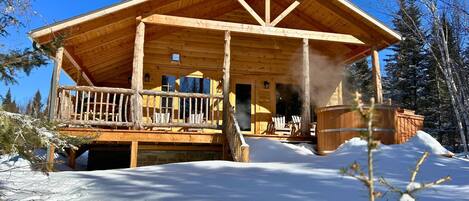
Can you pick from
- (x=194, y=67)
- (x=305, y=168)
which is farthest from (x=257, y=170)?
(x=194, y=67)

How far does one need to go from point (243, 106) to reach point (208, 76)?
5.01ft

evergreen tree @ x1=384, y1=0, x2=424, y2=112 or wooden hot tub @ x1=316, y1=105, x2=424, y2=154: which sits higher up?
evergreen tree @ x1=384, y1=0, x2=424, y2=112

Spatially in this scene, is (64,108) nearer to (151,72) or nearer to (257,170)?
(151,72)

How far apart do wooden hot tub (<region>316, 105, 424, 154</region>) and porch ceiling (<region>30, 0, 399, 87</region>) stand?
3067 mm

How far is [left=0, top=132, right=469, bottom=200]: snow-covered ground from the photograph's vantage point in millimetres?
4992

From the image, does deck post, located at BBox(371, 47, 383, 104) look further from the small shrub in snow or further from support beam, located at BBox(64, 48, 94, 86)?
the small shrub in snow

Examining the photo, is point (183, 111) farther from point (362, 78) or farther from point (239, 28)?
point (362, 78)

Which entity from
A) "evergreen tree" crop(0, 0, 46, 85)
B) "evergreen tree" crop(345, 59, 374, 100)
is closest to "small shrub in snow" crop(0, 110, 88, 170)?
"evergreen tree" crop(0, 0, 46, 85)

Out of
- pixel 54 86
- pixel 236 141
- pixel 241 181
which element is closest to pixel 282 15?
pixel 236 141

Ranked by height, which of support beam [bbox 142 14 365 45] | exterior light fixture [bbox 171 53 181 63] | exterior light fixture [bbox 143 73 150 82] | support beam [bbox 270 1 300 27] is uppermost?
support beam [bbox 270 1 300 27]

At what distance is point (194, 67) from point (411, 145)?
6980 mm

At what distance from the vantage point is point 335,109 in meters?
9.47

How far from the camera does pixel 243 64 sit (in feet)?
44.4

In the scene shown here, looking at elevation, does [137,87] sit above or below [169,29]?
below
